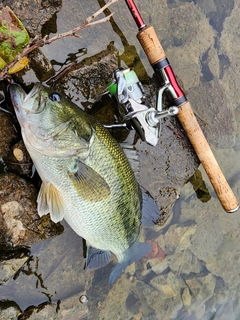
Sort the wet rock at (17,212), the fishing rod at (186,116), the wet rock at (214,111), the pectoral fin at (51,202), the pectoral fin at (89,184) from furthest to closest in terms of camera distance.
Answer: the wet rock at (214,111) < the fishing rod at (186,116) < the wet rock at (17,212) < the pectoral fin at (51,202) < the pectoral fin at (89,184)

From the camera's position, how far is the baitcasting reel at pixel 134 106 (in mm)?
2916

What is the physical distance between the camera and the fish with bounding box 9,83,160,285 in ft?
8.70

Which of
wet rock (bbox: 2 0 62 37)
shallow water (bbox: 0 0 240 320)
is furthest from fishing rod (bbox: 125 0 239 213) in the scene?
wet rock (bbox: 2 0 62 37)

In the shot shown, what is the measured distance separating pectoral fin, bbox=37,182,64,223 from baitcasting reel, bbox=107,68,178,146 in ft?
3.07

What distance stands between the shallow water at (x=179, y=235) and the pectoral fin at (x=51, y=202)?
76 centimetres

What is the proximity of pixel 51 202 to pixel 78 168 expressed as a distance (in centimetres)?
44

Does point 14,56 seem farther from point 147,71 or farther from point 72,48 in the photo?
point 147,71

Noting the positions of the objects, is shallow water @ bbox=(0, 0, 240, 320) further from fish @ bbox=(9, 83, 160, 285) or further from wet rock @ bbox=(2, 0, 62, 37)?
fish @ bbox=(9, 83, 160, 285)

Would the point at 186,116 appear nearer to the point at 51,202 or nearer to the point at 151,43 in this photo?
the point at 151,43

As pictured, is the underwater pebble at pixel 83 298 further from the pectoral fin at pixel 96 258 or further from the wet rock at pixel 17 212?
the wet rock at pixel 17 212

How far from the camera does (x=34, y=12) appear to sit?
3094mm

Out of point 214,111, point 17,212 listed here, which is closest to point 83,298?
point 17,212

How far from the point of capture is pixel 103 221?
299 cm

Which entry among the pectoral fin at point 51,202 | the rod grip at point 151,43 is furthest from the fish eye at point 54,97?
the rod grip at point 151,43
